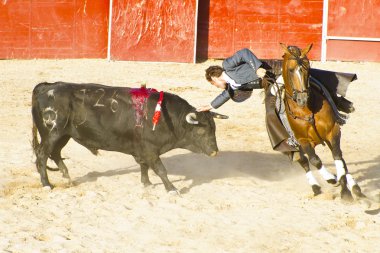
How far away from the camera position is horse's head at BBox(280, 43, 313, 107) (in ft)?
25.2

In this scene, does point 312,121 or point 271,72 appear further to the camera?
point 271,72

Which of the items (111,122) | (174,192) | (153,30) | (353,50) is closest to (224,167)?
(174,192)

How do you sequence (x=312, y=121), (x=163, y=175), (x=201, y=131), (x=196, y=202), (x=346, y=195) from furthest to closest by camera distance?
(x=201, y=131), (x=163, y=175), (x=196, y=202), (x=346, y=195), (x=312, y=121)

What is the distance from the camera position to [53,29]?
18188 millimetres

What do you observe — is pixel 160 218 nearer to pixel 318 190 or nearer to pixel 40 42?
pixel 318 190

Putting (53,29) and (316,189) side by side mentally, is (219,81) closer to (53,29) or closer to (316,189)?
(316,189)

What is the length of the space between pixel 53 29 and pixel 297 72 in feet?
37.5

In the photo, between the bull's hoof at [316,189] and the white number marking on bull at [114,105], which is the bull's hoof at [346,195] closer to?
the bull's hoof at [316,189]

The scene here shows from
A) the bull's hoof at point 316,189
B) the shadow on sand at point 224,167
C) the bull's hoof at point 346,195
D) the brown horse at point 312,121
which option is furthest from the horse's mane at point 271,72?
the shadow on sand at point 224,167

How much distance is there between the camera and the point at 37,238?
7.07 metres

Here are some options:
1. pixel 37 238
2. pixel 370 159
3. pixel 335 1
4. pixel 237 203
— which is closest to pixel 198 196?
pixel 237 203

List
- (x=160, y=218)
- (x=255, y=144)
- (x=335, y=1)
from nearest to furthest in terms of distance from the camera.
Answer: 1. (x=160, y=218)
2. (x=255, y=144)
3. (x=335, y=1)

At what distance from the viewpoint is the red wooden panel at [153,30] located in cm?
1786

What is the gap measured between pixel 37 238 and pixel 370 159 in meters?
5.43
